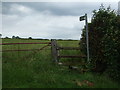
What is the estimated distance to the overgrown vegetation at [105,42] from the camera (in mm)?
10711

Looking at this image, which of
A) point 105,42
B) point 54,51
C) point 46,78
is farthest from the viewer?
point 54,51

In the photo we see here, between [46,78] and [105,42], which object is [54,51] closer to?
[105,42]

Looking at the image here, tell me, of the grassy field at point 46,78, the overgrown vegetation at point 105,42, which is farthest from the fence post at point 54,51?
the overgrown vegetation at point 105,42

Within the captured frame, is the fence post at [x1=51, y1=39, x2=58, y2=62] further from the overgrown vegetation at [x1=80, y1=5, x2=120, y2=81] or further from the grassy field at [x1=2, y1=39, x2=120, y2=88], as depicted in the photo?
the overgrown vegetation at [x1=80, y1=5, x2=120, y2=81]

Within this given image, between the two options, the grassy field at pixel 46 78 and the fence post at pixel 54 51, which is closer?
the grassy field at pixel 46 78

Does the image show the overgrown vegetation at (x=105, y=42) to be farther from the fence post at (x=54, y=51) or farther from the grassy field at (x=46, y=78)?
the fence post at (x=54, y=51)

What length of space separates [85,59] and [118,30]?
10.4 feet

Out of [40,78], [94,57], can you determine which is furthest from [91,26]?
[40,78]

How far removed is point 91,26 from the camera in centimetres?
1298

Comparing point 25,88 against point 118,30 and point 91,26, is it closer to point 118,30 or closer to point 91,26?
point 118,30

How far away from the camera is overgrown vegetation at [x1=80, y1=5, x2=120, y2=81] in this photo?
10711 mm

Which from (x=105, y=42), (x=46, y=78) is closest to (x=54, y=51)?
(x=105, y=42)

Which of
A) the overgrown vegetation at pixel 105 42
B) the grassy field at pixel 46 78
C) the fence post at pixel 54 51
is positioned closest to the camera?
the grassy field at pixel 46 78

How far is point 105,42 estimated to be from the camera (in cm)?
1127
